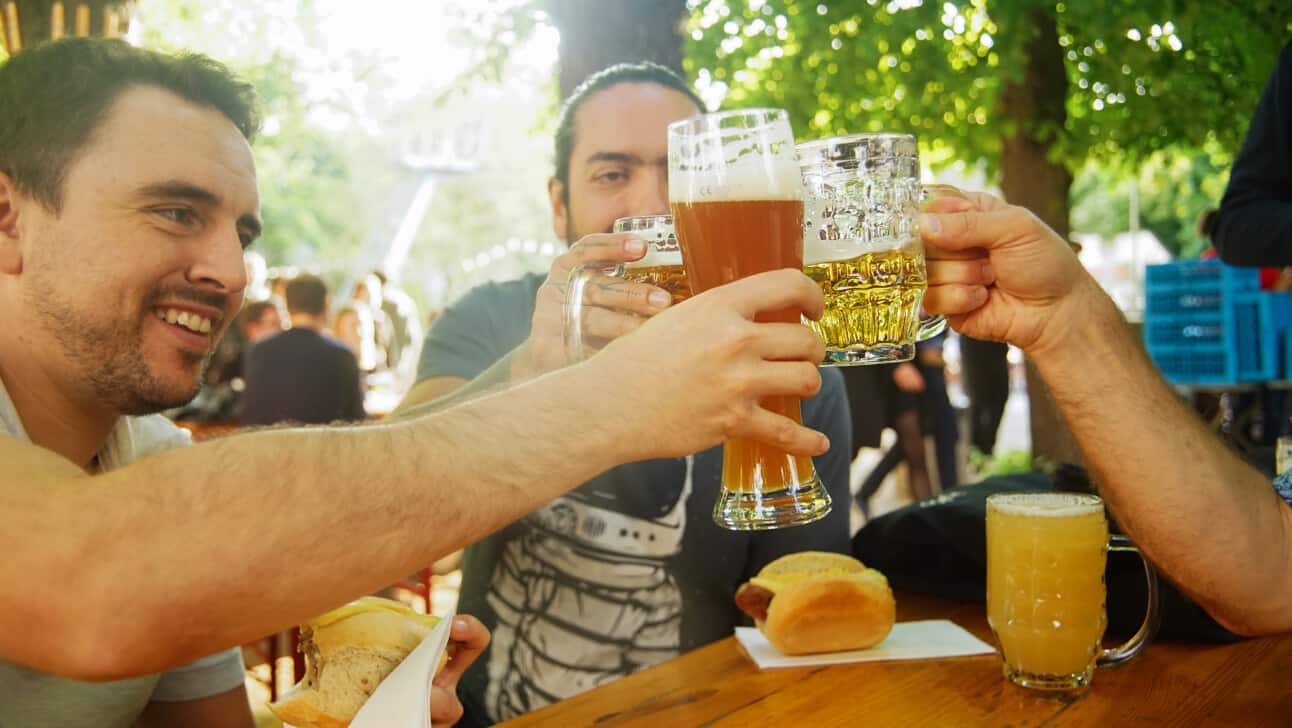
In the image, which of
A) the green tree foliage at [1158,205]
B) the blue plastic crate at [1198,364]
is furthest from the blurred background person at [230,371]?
the green tree foliage at [1158,205]

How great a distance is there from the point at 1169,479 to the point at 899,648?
1.47ft

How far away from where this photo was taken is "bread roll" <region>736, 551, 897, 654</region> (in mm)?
1459

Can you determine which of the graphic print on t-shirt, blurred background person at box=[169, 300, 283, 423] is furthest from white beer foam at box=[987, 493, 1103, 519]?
blurred background person at box=[169, 300, 283, 423]

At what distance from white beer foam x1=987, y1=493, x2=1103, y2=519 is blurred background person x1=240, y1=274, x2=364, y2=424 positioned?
12.5ft

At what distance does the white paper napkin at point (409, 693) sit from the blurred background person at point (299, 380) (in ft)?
12.7

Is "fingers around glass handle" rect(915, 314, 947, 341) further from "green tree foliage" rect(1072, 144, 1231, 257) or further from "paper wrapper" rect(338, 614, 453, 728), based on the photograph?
"green tree foliage" rect(1072, 144, 1231, 257)

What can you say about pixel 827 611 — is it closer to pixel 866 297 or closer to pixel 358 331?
pixel 866 297

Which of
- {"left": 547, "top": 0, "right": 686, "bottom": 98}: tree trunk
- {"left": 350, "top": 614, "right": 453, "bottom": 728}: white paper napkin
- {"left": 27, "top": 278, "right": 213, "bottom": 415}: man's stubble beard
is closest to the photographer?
{"left": 350, "top": 614, "right": 453, "bottom": 728}: white paper napkin

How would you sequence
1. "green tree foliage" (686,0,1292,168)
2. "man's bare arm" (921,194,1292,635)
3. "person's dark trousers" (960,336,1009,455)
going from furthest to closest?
"person's dark trousers" (960,336,1009,455)
"green tree foliage" (686,0,1292,168)
"man's bare arm" (921,194,1292,635)

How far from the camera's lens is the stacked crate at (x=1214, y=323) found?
21.4ft

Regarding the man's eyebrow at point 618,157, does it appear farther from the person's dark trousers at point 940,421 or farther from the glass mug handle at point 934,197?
the person's dark trousers at point 940,421

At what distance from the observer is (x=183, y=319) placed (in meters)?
1.60

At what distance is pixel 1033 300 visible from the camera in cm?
138

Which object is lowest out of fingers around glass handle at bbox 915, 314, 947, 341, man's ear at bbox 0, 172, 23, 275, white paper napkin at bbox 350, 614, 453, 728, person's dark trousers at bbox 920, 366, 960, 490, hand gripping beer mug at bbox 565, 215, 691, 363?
person's dark trousers at bbox 920, 366, 960, 490
